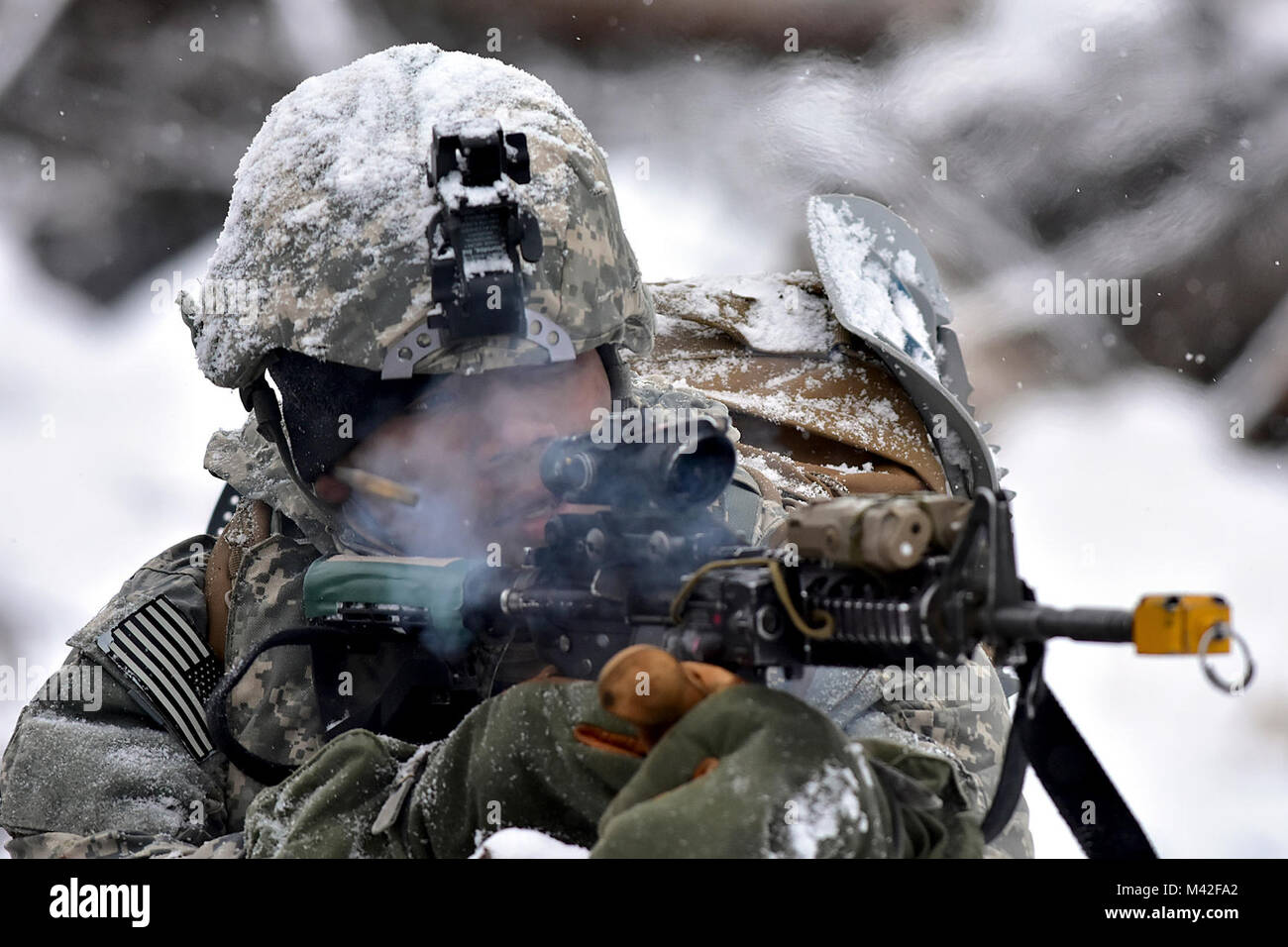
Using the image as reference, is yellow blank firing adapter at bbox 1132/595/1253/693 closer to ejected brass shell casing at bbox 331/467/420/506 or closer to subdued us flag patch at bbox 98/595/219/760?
ejected brass shell casing at bbox 331/467/420/506

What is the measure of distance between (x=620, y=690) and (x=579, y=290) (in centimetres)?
102

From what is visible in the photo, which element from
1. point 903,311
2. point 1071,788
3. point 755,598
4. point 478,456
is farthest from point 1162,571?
point 755,598

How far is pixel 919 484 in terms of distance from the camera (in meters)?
2.69

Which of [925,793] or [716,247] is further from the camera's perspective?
[716,247]

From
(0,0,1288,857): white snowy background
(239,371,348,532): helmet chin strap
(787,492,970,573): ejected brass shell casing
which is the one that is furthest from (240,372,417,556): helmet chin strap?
(0,0,1288,857): white snowy background

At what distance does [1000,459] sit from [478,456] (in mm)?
2866

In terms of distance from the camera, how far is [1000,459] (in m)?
4.59

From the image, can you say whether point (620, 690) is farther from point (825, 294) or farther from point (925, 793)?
point (825, 294)

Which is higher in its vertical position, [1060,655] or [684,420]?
[684,420]

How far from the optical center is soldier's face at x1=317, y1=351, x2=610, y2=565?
208 cm

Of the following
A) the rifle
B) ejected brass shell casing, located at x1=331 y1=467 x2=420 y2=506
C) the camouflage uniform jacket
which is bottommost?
the camouflage uniform jacket

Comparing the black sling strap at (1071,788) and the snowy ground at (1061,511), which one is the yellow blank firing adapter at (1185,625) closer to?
the black sling strap at (1071,788)
